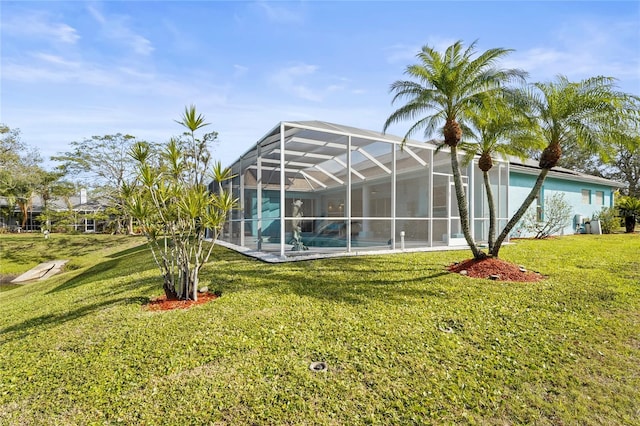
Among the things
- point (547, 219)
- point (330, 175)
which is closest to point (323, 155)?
point (330, 175)

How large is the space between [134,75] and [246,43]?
4.18 m

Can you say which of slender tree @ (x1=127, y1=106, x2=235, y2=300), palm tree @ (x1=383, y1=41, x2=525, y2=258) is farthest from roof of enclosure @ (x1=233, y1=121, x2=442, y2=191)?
slender tree @ (x1=127, y1=106, x2=235, y2=300)

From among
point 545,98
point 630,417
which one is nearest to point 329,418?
point 630,417

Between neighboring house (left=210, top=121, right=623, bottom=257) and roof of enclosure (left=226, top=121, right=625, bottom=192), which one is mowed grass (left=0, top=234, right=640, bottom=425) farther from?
roof of enclosure (left=226, top=121, right=625, bottom=192)

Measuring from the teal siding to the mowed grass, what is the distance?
11.1 meters

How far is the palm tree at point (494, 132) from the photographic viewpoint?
8109 mm

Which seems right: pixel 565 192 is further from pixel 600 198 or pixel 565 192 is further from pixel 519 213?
pixel 519 213

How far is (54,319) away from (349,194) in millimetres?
7886

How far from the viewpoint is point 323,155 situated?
41.3 ft

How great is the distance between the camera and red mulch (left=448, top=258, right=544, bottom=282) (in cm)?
727

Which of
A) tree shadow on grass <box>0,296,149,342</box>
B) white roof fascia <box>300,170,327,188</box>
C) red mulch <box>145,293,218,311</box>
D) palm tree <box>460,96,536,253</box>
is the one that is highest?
palm tree <box>460,96,536,253</box>

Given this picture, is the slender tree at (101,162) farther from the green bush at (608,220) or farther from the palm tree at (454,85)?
the green bush at (608,220)

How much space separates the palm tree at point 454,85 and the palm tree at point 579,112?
93cm

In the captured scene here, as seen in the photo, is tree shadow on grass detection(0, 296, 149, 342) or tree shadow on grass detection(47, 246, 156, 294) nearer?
tree shadow on grass detection(0, 296, 149, 342)
